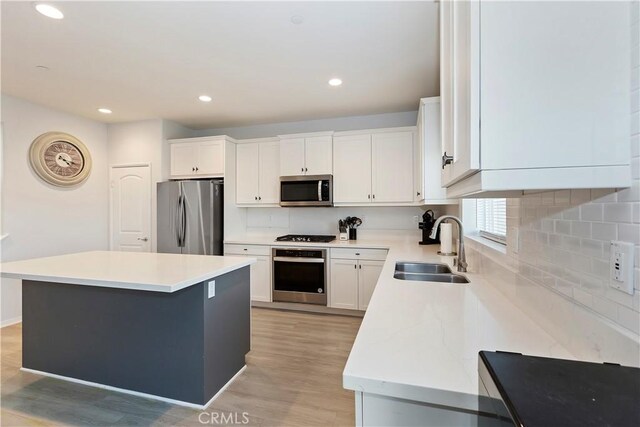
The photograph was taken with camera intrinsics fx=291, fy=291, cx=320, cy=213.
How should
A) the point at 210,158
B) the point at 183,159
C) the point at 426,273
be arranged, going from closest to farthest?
the point at 426,273 < the point at 210,158 < the point at 183,159

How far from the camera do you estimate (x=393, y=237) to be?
12.6ft

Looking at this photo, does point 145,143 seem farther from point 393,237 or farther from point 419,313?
point 419,313

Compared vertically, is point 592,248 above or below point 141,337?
above

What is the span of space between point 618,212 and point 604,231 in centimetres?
6

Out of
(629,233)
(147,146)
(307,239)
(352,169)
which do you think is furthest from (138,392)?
(147,146)

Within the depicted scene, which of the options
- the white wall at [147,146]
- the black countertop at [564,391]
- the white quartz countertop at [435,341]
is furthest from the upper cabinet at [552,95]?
the white wall at [147,146]

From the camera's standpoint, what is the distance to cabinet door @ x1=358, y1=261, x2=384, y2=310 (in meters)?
3.32

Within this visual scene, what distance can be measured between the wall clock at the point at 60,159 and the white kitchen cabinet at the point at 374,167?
3.34 metres

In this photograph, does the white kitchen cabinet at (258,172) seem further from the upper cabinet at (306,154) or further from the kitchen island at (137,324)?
the kitchen island at (137,324)

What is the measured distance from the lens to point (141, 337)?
75.8 inches

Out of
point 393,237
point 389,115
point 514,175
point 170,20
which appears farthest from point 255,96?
point 514,175

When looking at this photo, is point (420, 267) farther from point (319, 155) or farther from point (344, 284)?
point (319, 155)

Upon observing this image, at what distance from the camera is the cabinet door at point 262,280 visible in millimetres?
3670

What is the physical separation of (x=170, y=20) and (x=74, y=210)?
3.17 m
